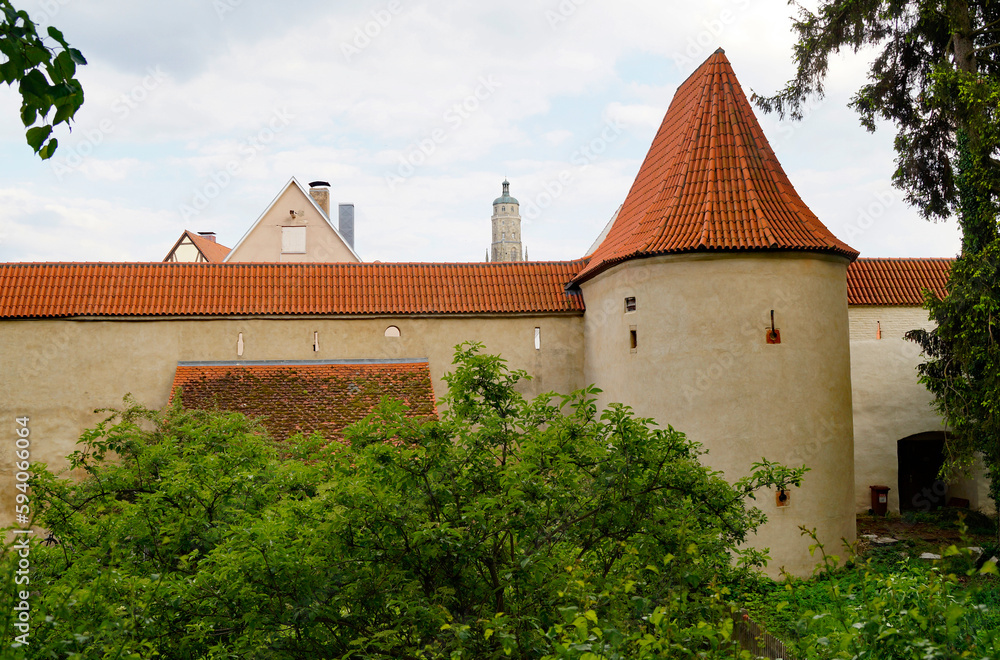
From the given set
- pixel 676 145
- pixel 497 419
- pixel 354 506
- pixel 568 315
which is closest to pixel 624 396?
pixel 568 315

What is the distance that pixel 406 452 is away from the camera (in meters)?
4.86

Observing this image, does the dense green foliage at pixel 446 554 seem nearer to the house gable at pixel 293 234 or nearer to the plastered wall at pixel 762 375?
the plastered wall at pixel 762 375

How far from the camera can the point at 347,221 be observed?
29.6 m

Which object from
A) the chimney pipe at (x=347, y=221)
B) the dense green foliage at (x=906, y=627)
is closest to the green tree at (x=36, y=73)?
the dense green foliage at (x=906, y=627)

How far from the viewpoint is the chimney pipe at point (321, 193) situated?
27625mm

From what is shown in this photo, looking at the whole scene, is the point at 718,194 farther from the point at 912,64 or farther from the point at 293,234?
the point at 293,234

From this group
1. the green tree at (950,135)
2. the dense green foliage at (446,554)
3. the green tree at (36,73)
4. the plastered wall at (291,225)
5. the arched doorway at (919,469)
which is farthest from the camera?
the plastered wall at (291,225)

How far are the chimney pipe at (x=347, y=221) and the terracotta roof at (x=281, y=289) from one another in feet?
43.5

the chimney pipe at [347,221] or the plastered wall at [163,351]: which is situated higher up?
the chimney pipe at [347,221]

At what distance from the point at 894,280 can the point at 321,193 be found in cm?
1897

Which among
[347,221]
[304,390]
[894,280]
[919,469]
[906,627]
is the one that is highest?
[347,221]

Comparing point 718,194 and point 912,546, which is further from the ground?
point 718,194

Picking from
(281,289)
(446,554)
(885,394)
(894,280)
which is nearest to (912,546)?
(885,394)

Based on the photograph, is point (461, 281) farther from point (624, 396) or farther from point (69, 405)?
point (69, 405)
